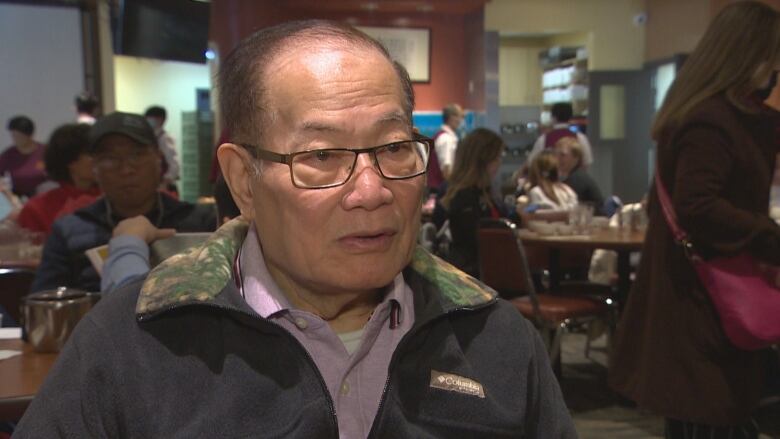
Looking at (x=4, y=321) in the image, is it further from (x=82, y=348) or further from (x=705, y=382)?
(x=705, y=382)

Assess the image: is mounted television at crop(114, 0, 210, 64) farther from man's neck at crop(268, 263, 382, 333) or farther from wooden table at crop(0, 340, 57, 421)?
man's neck at crop(268, 263, 382, 333)

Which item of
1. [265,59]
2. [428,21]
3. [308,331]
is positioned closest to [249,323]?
[308,331]

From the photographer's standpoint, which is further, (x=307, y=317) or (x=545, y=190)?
(x=545, y=190)

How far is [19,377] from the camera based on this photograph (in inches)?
65.0

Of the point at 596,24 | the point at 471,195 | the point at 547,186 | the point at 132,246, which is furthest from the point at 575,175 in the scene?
the point at 596,24

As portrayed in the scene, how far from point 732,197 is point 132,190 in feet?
6.58

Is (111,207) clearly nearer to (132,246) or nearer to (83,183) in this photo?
(132,246)

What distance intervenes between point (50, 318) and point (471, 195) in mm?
3056

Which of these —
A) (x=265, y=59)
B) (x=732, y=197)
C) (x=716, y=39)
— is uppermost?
(x=716, y=39)

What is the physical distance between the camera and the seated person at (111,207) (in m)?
2.62

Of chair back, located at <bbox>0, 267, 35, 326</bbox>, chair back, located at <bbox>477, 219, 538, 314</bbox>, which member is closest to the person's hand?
chair back, located at <bbox>0, 267, 35, 326</bbox>

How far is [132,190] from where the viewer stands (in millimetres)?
2725

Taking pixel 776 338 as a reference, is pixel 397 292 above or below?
above

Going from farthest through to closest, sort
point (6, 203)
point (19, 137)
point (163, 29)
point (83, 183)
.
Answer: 1. point (19, 137)
2. point (163, 29)
3. point (6, 203)
4. point (83, 183)
